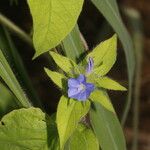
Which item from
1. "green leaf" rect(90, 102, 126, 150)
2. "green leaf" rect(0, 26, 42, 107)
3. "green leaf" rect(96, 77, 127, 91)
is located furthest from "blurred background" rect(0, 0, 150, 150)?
"green leaf" rect(96, 77, 127, 91)

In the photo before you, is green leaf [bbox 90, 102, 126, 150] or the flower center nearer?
the flower center

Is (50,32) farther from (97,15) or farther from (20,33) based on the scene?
(97,15)

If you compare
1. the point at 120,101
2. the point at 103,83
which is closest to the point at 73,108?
the point at 103,83

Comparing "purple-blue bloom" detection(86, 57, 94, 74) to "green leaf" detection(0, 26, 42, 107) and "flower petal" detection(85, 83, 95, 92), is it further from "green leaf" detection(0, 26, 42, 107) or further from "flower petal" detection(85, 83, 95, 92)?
"green leaf" detection(0, 26, 42, 107)

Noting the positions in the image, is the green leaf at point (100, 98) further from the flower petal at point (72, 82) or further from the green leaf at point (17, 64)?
the green leaf at point (17, 64)

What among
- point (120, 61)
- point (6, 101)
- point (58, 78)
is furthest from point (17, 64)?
point (120, 61)

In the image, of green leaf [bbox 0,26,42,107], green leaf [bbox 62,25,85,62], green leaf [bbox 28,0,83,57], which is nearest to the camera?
green leaf [bbox 28,0,83,57]

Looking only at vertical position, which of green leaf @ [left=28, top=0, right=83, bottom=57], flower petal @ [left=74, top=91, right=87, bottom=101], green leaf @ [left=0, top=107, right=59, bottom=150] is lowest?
green leaf @ [left=0, top=107, right=59, bottom=150]
